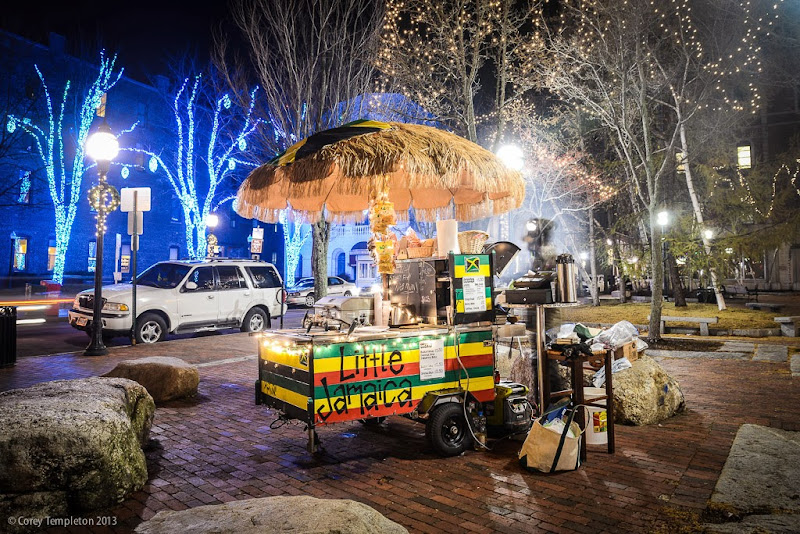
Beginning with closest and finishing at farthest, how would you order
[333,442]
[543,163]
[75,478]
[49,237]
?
1. [75,478]
2. [333,442]
3. [543,163]
4. [49,237]

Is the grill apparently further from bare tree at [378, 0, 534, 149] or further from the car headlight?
bare tree at [378, 0, 534, 149]

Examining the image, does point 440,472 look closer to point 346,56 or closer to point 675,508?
point 675,508

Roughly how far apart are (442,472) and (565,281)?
8.43ft

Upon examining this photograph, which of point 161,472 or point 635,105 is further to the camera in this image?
point 635,105

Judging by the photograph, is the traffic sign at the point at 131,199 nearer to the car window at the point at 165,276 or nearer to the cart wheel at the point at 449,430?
the car window at the point at 165,276

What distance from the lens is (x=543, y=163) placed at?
2581cm

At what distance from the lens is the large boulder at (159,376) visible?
7.21 m

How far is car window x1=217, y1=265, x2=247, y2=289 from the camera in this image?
47.2 feet

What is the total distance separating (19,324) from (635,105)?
21067mm

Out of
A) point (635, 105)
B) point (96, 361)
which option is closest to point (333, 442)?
point (96, 361)

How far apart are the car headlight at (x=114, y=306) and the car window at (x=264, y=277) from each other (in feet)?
11.6

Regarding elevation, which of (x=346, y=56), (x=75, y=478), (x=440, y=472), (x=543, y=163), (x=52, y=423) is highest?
(x=346, y=56)

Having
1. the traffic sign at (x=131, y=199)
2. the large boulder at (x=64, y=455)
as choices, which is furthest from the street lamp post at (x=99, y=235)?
the large boulder at (x=64, y=455)

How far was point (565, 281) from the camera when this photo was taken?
5.87m
